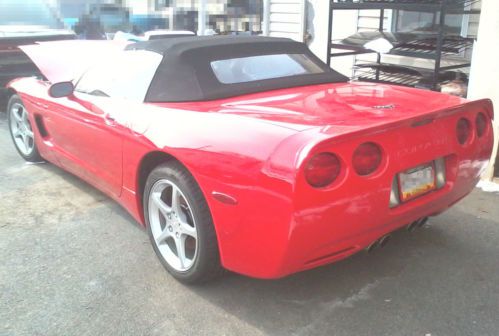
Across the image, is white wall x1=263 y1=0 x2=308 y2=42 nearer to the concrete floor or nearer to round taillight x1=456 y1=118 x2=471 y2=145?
the concrete floor

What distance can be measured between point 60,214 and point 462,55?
473 centimetres

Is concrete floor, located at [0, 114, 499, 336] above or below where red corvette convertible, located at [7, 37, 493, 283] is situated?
below

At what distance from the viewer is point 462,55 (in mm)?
6023

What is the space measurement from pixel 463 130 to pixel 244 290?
1.56 metres

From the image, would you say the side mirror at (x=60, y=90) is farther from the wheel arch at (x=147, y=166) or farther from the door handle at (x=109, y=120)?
the wheel arch at (x=147, y=166)

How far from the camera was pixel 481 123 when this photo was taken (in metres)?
3.08

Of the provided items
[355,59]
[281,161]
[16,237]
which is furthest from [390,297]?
[355,59]

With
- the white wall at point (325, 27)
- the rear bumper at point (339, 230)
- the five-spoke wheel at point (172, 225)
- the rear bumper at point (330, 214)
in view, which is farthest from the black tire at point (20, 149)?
the white wall at point (325, 27)

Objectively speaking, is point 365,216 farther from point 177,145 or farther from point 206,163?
point 177,145

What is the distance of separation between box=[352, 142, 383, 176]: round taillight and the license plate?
0.71 ft

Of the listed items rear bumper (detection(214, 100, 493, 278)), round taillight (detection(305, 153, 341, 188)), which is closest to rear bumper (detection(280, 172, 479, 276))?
rear bumper (detection(214, 100, 493, 278))

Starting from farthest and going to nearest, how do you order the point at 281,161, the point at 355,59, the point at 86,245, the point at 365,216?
the point at 355,59, the point at 86,245, the point at 365,216, the point at 281,161

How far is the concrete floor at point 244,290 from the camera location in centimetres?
262

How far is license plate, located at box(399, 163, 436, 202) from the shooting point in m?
2.62
